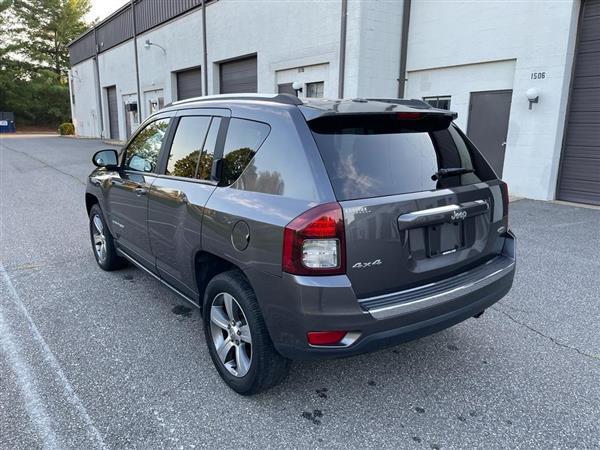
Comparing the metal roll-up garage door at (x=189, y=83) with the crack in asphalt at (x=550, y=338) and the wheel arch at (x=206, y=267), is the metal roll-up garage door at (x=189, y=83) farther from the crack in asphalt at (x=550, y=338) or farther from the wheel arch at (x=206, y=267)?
the crack in asphalt at (x=550, y=338)

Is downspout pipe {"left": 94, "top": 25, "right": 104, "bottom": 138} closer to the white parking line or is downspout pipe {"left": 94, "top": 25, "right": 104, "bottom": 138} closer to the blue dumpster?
the blue dumpster

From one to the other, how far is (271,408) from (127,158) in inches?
110

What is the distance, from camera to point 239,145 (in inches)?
110

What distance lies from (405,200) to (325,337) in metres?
0.84

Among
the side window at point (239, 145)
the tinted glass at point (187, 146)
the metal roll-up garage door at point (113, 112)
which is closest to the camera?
the side window at point (239, 145)

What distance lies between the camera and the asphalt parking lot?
2.41m

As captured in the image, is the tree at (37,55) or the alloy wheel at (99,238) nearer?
the alloy wheel at (99,238)

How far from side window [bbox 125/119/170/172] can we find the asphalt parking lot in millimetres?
1251

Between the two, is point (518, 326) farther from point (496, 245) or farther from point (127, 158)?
point (127, 158)

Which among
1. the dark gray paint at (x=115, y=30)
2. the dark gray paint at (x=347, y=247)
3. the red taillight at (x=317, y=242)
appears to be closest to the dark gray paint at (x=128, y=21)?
the dark gray paint at (x=115, y=30)

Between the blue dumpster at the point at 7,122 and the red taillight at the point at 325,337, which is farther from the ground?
the blue dumpster at the point at 7,122

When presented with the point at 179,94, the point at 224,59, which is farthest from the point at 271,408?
the point at 179,94

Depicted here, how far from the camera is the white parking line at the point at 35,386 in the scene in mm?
2389

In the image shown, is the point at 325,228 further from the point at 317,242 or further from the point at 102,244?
the point at 102,244
